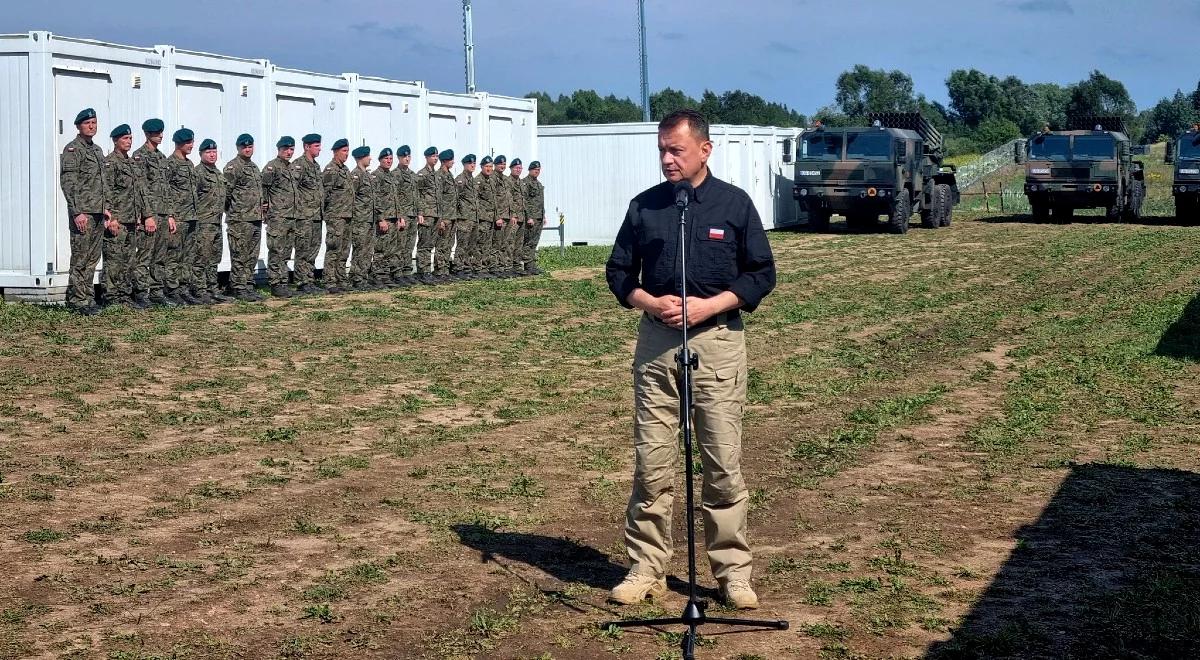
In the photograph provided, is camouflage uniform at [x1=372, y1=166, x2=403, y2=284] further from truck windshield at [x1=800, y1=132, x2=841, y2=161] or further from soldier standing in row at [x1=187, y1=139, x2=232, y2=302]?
truck windshield at [x1=800, y1=132, x2=841, y2=161]

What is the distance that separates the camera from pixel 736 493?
6109mm

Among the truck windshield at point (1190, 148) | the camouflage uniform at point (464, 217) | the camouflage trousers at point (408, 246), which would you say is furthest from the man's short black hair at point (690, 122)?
the truck windshield at point (1190, 148)

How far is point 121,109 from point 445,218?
5964mm

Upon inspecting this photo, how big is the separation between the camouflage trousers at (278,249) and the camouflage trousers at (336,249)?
930 millimetres

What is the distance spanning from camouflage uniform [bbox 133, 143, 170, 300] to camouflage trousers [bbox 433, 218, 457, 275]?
579 centimetres

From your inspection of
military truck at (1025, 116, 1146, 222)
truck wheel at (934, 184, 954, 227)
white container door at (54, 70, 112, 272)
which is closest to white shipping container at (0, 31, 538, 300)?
white container door at (54, 70, 112, 272)

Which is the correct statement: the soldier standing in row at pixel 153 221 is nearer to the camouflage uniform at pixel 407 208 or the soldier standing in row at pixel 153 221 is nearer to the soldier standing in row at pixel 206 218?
the soldier standing in row at pixel 206 218

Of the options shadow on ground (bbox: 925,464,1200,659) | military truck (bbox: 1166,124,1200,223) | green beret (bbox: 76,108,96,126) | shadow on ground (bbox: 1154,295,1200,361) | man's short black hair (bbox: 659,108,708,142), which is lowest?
shadow on ground (bbox: 925,464,1200,659)

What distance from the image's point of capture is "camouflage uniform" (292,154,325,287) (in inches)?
728

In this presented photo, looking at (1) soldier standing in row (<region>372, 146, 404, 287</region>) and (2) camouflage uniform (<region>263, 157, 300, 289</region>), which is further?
(1) soldier standing in row (<region>372, 146, 404, 287</region>)

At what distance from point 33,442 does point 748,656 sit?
5561mm

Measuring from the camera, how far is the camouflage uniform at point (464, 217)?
22094mm

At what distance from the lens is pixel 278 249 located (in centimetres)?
1827

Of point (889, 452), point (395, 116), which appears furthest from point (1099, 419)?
point (395, 116)
